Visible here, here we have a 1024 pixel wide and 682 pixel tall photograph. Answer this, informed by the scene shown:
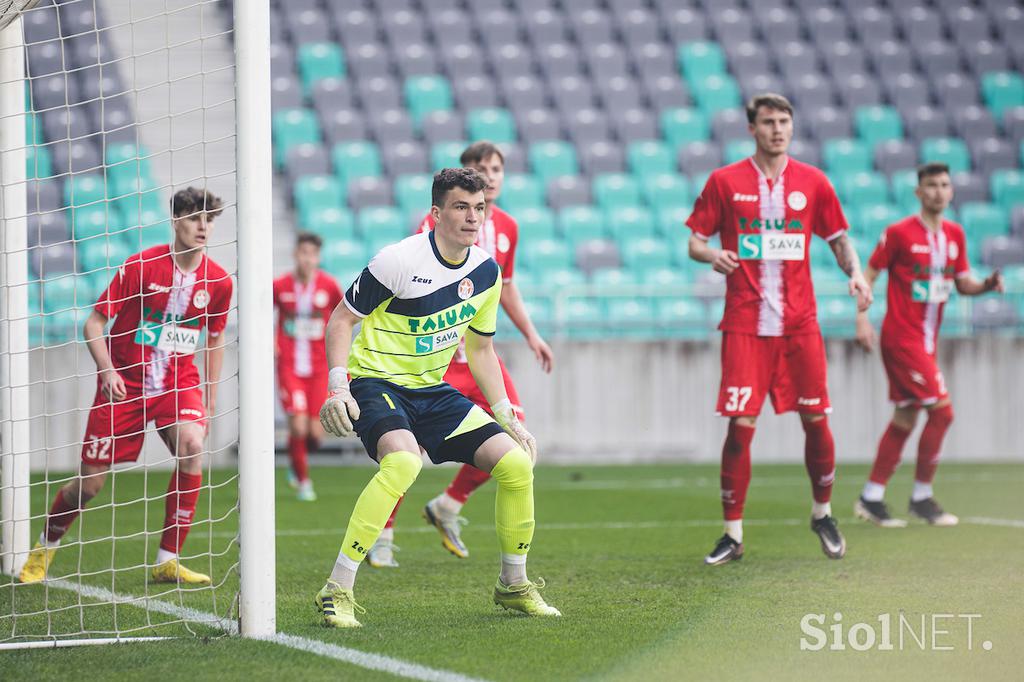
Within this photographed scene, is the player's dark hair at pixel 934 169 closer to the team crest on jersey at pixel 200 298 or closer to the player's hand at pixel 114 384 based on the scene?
the team crest on jersey at pixel 200 298

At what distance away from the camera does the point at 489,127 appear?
17219mm

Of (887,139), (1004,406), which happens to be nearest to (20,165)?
(1004,406)

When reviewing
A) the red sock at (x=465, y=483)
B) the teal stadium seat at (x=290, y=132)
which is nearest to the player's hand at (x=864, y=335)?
the red sock at (x=465, y=483)

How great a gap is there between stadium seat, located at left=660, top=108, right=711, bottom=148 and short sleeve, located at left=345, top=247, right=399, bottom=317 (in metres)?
13.3

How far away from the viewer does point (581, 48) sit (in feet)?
62.0

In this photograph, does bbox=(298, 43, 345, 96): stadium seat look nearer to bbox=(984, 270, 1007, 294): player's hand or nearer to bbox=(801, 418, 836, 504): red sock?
bbox=(984, 270, 1007, 294): player's hand

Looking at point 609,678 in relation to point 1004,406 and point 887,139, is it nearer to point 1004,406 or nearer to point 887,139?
point 1004,406

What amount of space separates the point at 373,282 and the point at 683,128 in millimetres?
13480

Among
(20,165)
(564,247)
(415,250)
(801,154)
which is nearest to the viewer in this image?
(415,250)

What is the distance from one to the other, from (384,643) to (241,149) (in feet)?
5.73

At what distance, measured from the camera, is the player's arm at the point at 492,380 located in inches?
→ 197

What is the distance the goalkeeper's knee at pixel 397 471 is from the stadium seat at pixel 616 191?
12171 mm

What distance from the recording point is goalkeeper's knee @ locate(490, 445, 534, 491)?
4715mm

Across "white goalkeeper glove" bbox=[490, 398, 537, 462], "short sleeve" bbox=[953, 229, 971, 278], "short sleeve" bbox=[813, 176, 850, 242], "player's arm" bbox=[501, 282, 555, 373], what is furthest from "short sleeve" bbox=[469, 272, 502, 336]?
"short sleeve" bbox=[953, 229, 971, 278]
